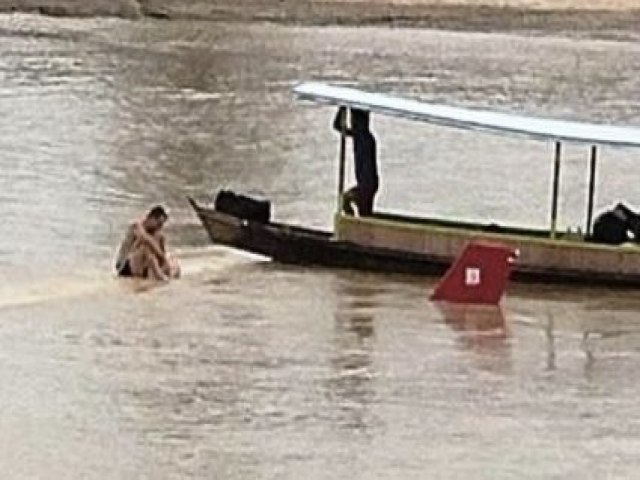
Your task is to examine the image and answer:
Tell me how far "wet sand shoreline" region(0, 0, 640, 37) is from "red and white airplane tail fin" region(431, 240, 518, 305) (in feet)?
161

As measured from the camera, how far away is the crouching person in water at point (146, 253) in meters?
21.2

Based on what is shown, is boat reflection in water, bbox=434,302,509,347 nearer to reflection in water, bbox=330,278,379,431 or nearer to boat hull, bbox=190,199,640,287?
reflection in water, bbox=330,278,379,431

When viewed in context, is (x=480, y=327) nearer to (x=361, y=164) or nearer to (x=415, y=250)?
(x=415, y=250)

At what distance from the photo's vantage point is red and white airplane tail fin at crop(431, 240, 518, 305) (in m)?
20.5

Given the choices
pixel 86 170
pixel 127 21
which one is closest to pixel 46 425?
pixel 86 170

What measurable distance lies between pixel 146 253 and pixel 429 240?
278 centimetres

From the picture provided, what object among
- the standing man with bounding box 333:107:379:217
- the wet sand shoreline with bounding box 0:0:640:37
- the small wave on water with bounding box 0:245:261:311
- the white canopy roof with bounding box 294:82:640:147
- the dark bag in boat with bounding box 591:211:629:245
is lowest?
the wet sand shoreline with bounding box 0:0:640:37

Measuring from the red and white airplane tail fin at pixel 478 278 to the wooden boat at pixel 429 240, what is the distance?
2.98ft

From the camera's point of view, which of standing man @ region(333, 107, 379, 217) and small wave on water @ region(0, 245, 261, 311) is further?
standing man @ region(333, 107, 379, 217)

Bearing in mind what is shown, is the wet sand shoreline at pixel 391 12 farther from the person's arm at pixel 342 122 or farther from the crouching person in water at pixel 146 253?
the crouching person in water at pixel 146 253

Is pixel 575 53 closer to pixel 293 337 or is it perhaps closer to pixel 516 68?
pixel 516 68

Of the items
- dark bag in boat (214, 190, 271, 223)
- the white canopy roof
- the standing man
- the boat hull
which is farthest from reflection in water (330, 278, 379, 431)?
the white canopy roof

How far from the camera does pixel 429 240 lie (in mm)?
21844

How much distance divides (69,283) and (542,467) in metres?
8.36
